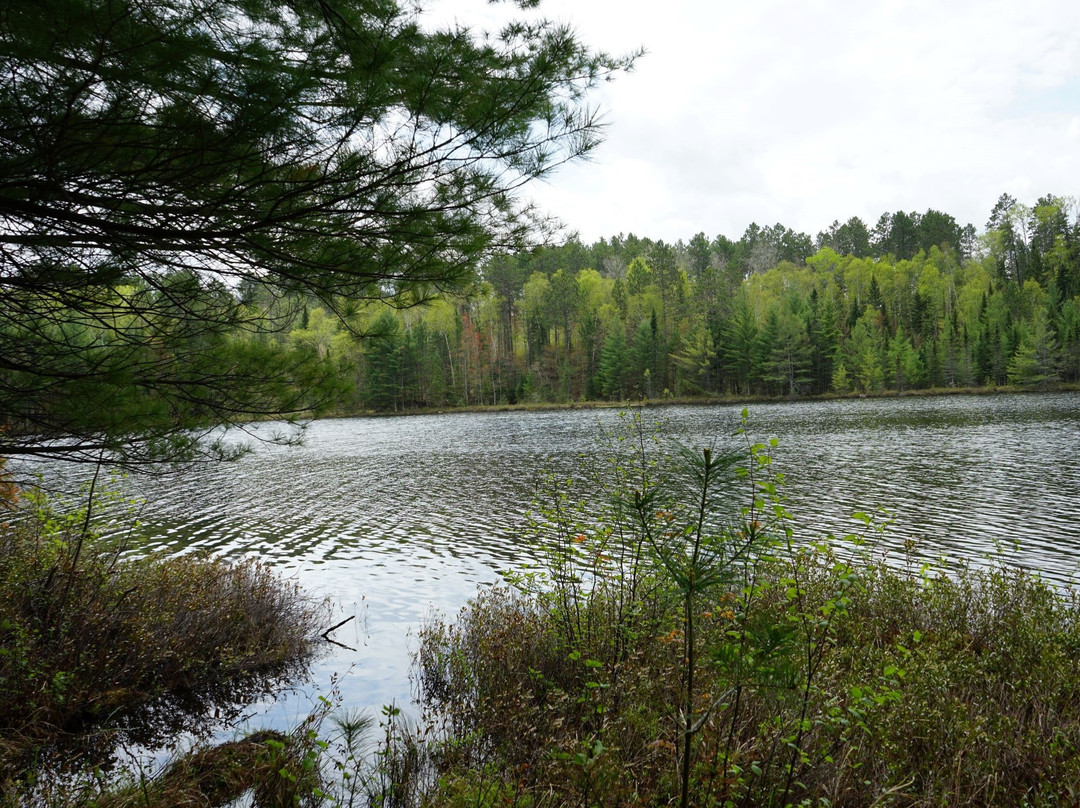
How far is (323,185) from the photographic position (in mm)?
3586

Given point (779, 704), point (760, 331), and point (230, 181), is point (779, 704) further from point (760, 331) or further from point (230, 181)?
point (760, 331)

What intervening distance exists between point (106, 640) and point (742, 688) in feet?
20.3

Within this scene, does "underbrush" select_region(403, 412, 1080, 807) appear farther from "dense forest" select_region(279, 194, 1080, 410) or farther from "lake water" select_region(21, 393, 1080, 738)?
"dense forest" select_region(279, 194, 1080, 410)

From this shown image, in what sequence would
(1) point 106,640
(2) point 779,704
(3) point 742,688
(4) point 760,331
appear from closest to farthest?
(3) point 742,688, (2) point 779,704, (1) point 106,640, (4) point 760,331

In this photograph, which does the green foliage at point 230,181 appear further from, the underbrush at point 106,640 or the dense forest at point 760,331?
the dense forest at point 760,331

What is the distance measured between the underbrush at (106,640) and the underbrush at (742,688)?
2190mm

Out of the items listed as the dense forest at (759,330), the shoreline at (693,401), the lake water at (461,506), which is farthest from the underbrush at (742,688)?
the shoreline at (693,401)

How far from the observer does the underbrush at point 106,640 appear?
5.07 meters

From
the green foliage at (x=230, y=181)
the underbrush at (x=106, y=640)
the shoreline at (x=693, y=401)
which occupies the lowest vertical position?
the underbrush at (x=106, y=640)

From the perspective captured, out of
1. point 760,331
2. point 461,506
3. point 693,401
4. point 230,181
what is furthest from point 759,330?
point 230,181

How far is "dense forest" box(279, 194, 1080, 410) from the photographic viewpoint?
61125 mm

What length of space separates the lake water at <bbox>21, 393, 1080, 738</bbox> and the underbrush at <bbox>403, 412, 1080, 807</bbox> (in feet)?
3.02

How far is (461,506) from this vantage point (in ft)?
59.3

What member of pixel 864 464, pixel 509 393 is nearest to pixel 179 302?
pixel 864 464
